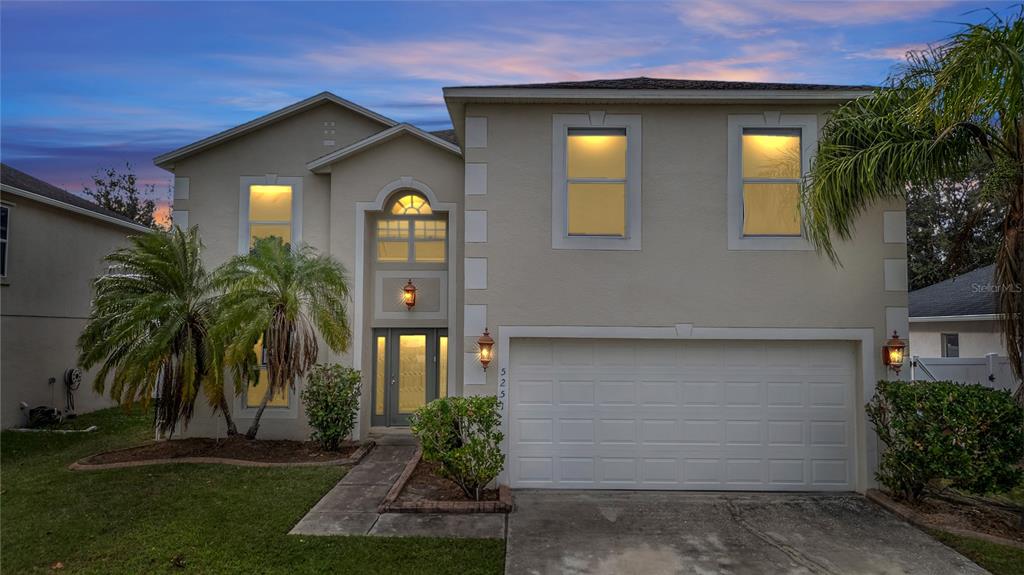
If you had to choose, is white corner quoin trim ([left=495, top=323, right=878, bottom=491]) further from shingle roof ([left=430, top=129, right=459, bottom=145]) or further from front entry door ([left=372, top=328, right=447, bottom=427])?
shingle roof ([left=430, top=129, right=459, bottom=145])

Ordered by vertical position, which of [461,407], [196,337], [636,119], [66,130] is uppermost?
[66,130]

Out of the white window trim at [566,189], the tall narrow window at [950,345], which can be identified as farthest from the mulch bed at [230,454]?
the tall narrow window at [950,345]

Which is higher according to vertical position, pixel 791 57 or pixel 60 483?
pixel 791 57

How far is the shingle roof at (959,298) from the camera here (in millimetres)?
12181

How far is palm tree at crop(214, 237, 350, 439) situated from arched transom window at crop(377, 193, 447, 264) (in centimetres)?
146

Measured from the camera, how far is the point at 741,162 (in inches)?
295

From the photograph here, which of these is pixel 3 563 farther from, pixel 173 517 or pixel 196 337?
pixel 196 337

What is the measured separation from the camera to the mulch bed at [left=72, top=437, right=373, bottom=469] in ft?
28.1

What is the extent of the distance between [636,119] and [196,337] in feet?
26.1

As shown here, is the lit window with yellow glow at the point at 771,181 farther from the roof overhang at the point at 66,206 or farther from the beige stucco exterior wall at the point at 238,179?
the roof overhang at the point at 66,206

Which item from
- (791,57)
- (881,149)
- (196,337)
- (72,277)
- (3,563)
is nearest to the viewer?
(3,563)

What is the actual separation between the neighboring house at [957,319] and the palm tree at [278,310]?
1328 cm

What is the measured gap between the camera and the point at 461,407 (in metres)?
6.72

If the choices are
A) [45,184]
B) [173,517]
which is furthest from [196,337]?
[45,184]
